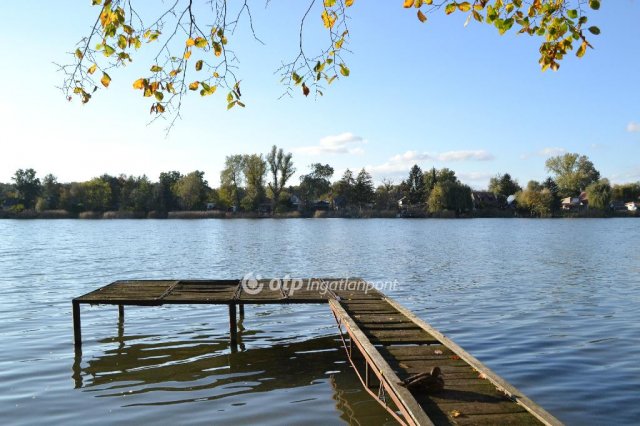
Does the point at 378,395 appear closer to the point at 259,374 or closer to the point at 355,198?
the point at 259,374

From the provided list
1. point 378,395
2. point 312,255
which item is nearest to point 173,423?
point 378,395

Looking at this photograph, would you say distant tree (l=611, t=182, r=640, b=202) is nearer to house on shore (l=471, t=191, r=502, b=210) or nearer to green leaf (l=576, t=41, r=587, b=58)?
house on shore (l=471, t=191, r=502, b=210)

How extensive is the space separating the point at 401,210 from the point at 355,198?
13.8 metres

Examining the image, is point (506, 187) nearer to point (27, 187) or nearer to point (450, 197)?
point (450, 197)

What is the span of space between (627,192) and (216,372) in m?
158

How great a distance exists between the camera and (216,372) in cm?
1066

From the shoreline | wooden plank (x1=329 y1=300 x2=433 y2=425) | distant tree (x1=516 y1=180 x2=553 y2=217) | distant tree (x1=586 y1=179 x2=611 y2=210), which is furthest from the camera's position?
distant tree (x1=516 y1=180 x2=553 y2=217)

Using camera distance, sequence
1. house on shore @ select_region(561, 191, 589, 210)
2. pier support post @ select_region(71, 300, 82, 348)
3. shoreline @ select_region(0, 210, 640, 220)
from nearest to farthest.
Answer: pier support post @ select_region(71, 300, 82, 348)
shoreline @ select_region(0, 210, 640, 220)
house on shore @ select_region(561, 191, 589, 210)

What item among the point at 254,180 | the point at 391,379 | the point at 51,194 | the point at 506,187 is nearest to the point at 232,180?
the point at 254,180

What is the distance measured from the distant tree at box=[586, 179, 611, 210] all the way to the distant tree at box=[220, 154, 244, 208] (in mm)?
83033

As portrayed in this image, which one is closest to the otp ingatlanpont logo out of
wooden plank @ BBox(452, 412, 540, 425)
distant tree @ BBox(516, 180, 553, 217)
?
wooden plank @ BBox(452, 412, 540, 425)

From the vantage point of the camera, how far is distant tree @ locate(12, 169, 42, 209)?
131125 millimetres

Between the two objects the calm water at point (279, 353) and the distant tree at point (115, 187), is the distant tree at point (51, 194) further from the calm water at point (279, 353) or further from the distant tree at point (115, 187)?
the calm water at point (279, 353)

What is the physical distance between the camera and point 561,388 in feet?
31.0
